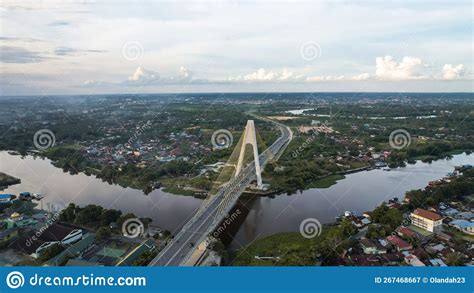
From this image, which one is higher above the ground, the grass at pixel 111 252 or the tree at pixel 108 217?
the tree at pixel 108 217

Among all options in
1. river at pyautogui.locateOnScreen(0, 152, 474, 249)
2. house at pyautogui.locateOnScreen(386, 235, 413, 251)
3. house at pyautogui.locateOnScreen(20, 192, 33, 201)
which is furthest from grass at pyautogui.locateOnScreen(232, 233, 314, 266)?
house at pyautogui.locateOnScreen(20, 192, 33, 201)

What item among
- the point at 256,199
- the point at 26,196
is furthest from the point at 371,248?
the point at 26,196

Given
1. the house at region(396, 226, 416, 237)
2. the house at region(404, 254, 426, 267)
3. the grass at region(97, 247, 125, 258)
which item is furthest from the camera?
the house at region(396, 226, 416, 237)

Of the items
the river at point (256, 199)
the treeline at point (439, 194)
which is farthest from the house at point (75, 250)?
the treeline at point (439, 194)

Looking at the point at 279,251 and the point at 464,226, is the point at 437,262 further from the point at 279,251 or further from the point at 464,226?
the point at 279,251

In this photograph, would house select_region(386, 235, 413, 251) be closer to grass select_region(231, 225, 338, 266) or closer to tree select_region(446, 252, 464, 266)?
tree select_region(446, 252, 464, 266)

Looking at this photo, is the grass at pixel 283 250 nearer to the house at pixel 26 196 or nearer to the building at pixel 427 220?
the building at pixel 427 220
